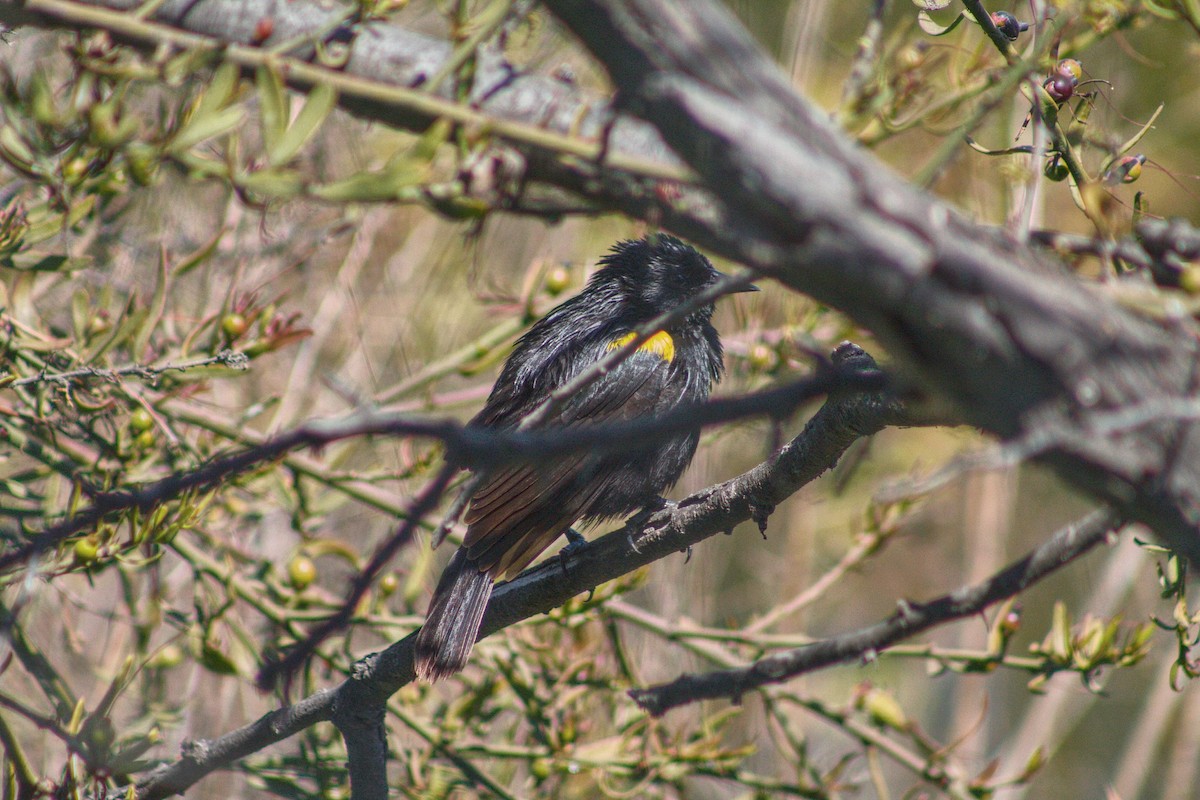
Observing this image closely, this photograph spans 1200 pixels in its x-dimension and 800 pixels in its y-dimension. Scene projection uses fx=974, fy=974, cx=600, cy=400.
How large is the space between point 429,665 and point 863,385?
2.20 m

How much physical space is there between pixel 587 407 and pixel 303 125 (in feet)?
9.12

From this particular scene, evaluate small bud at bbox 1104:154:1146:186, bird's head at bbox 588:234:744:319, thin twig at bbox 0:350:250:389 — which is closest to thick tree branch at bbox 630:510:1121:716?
small bud at bbox 1104:154:1146:186

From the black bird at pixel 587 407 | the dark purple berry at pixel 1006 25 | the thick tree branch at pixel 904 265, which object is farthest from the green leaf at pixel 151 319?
the dark purple berry at pixel 1006 25

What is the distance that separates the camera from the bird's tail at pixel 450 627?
10.4 ft

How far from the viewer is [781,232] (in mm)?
1173

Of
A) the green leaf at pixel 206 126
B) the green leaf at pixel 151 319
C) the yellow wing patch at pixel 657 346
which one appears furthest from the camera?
the yellow wing patch at pixel 657 346

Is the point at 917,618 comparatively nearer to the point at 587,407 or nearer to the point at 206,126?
the point at 206,126

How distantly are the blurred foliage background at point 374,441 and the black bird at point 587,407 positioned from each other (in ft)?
0.70

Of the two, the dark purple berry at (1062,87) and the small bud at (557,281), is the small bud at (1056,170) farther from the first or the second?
the small bud at (557,281)

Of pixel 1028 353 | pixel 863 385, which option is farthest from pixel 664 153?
pixel 1028 353

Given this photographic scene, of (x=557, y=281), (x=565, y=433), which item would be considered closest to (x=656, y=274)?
(x=557, y=281)

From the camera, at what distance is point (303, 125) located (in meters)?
1.45

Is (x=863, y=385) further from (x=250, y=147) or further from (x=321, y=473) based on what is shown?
(x=250, y=147)

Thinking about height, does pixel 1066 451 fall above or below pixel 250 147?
below
